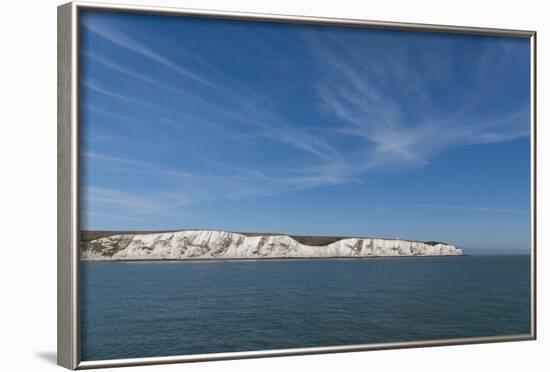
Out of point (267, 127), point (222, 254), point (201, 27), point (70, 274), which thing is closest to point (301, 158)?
point (267, 127)

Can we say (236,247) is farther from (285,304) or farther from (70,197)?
(70,197)

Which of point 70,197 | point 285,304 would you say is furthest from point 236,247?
point 70,197

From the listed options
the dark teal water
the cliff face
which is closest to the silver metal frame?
the dark teal water

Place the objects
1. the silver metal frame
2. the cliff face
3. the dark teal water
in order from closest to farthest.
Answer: the silver metal frame → the dark teal water → the cliff face

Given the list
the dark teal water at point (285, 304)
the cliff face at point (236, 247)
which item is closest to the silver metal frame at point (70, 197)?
the dark teal water at point (285, 304)

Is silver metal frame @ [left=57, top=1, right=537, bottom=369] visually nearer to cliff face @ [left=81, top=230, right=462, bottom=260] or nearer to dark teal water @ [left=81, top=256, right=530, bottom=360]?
dark teal water @ [left=81, top=256, right=530, bottom=360]

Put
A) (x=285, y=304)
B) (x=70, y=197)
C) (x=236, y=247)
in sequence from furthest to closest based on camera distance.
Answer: (x=285, y=304) → (x=236, y=247) → (x=70, y=197)
